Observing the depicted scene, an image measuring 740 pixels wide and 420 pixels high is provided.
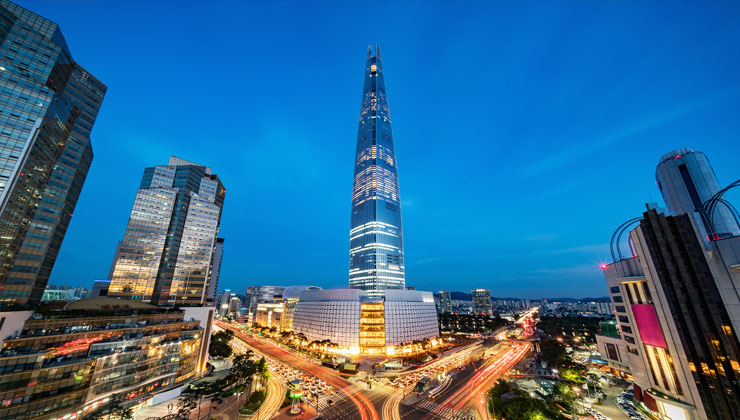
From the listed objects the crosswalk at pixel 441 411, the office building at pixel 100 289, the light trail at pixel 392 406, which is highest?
the office building at pixel 100 289

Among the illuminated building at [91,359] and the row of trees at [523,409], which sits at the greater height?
the illuminated building at [91,359]

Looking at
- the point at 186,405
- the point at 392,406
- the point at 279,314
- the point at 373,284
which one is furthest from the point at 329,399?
the point at 279,314

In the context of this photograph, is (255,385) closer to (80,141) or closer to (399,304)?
(399,304)

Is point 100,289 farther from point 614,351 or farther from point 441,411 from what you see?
point 614,351

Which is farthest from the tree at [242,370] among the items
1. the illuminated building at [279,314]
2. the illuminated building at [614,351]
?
the illuminated building at [279,314]

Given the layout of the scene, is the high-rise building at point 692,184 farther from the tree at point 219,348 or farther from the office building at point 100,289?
the office building at point 100,289

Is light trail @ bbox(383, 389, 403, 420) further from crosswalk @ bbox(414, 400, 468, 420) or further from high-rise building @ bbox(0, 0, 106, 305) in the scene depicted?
high-rise building @ bbox(0, 0, 106, 305)

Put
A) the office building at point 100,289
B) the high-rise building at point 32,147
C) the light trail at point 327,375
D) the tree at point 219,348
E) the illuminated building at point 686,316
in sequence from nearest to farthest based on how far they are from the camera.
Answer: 1. the illuminated building at point 686,316
2. the light trail at point 327,375
3. the high-rise building at point 32,147
4. the tree at point 219,348
5. the office building at point 100,289
